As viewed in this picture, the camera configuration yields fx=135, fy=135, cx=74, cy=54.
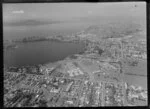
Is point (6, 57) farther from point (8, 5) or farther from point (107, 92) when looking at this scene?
point (107, 92)

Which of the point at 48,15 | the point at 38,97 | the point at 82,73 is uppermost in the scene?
the point at 48,15

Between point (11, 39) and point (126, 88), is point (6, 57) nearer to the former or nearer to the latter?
point (11, 39)

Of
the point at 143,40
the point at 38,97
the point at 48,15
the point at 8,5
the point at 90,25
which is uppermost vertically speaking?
the point at 8,5

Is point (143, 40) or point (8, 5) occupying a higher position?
point (8, 5)

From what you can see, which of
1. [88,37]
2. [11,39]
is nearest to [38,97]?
[11,39]

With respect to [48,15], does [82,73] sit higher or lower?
lower

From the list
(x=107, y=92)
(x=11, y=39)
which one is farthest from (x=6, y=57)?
(x=107, y=92)
